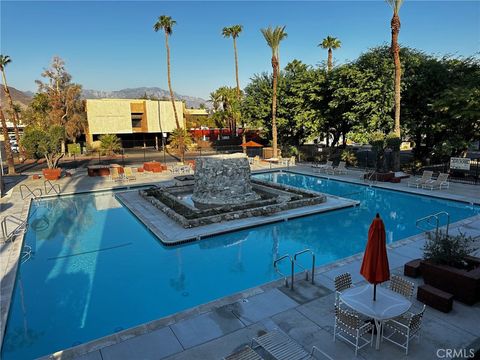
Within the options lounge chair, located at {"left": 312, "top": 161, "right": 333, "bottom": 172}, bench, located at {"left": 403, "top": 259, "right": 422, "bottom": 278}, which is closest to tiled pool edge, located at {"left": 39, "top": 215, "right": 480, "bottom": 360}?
bench, located at {"left": 403, "top": 259, "right": 422, "bottom": 278}

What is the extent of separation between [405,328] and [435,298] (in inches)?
53.7

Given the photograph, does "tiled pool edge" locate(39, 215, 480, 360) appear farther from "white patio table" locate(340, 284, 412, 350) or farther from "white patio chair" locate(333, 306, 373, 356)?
"white patio chair" locate(333, 306, 373, 356)

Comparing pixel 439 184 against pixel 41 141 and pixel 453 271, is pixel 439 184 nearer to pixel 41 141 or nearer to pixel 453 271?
pixel 453 271

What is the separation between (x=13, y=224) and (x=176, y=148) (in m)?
32.9

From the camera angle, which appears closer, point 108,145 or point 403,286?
point 403,286

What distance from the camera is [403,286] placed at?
21.7 ft

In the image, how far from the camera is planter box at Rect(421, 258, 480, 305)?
6.84 metres

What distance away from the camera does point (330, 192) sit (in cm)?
2039

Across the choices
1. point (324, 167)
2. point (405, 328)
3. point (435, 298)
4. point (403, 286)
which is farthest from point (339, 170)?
point (405, 328)

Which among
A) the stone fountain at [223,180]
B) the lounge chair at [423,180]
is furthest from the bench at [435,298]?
the lounge chair at [423,180]

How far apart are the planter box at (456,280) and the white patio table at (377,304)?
A: 1.93 m

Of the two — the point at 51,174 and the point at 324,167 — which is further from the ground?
the point at 51,174

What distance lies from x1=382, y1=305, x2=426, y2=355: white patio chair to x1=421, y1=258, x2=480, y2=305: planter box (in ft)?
4.90

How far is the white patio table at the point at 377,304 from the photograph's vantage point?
5543 mm
